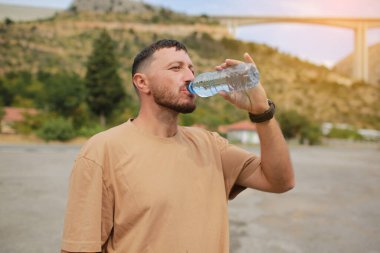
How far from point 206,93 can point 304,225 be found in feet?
16.8

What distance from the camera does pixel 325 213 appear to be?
7.66 m

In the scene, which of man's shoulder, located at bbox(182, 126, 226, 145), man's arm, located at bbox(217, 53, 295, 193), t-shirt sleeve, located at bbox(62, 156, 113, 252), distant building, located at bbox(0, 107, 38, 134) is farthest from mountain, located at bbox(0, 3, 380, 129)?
t-shirt sleeve, located at bbox(62, 156, 113, 252)

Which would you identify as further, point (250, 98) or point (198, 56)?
point (198, 56)

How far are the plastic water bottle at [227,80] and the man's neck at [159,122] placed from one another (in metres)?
0.16

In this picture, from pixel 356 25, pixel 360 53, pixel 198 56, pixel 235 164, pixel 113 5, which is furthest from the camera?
pixel 113 5

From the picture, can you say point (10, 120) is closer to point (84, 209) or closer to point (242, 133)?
point (242, 133)

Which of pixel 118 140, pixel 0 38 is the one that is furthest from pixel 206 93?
pixel 0 38

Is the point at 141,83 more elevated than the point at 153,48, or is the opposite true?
the point at 153,48

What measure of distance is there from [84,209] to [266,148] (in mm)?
817

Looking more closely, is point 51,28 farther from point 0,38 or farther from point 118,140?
point 118,140

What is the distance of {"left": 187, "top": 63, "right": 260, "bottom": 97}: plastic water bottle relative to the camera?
1.78m

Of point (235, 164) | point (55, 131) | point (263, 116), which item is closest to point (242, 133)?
point (55, 131)

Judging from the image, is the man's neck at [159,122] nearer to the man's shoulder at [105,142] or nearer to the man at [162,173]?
the man at [162,173]

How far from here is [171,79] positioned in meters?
1.97
